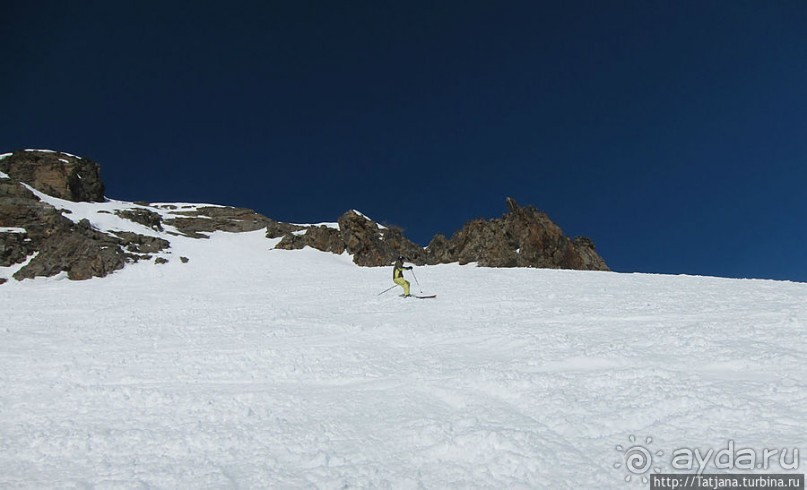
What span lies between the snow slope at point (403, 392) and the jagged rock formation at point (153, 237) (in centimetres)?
2028

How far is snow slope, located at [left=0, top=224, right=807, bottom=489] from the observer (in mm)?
4949

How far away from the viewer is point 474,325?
12211mm

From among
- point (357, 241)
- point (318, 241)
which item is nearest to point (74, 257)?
point (318, 241)

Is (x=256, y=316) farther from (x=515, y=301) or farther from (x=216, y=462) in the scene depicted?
(x=216, y=462)

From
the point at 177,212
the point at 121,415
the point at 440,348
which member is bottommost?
the point at 121,415

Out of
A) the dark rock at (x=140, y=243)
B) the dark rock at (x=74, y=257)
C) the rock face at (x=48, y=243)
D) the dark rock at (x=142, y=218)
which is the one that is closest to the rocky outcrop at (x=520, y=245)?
the dark rock at (x=140, y=243)

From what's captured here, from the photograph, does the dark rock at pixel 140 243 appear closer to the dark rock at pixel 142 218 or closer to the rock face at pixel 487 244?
the dark rock at pixel 142 218

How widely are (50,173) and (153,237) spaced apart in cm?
2665

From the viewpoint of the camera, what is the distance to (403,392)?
723cm

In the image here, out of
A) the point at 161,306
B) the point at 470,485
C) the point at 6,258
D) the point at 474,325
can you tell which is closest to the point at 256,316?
the point at 161,306

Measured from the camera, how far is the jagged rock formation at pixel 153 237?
3322 cm

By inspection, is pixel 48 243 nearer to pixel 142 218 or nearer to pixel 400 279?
pixel 142 218

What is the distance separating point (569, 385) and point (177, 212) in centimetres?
7046

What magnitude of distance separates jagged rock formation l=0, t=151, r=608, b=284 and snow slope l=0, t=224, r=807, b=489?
2028 centimetres
